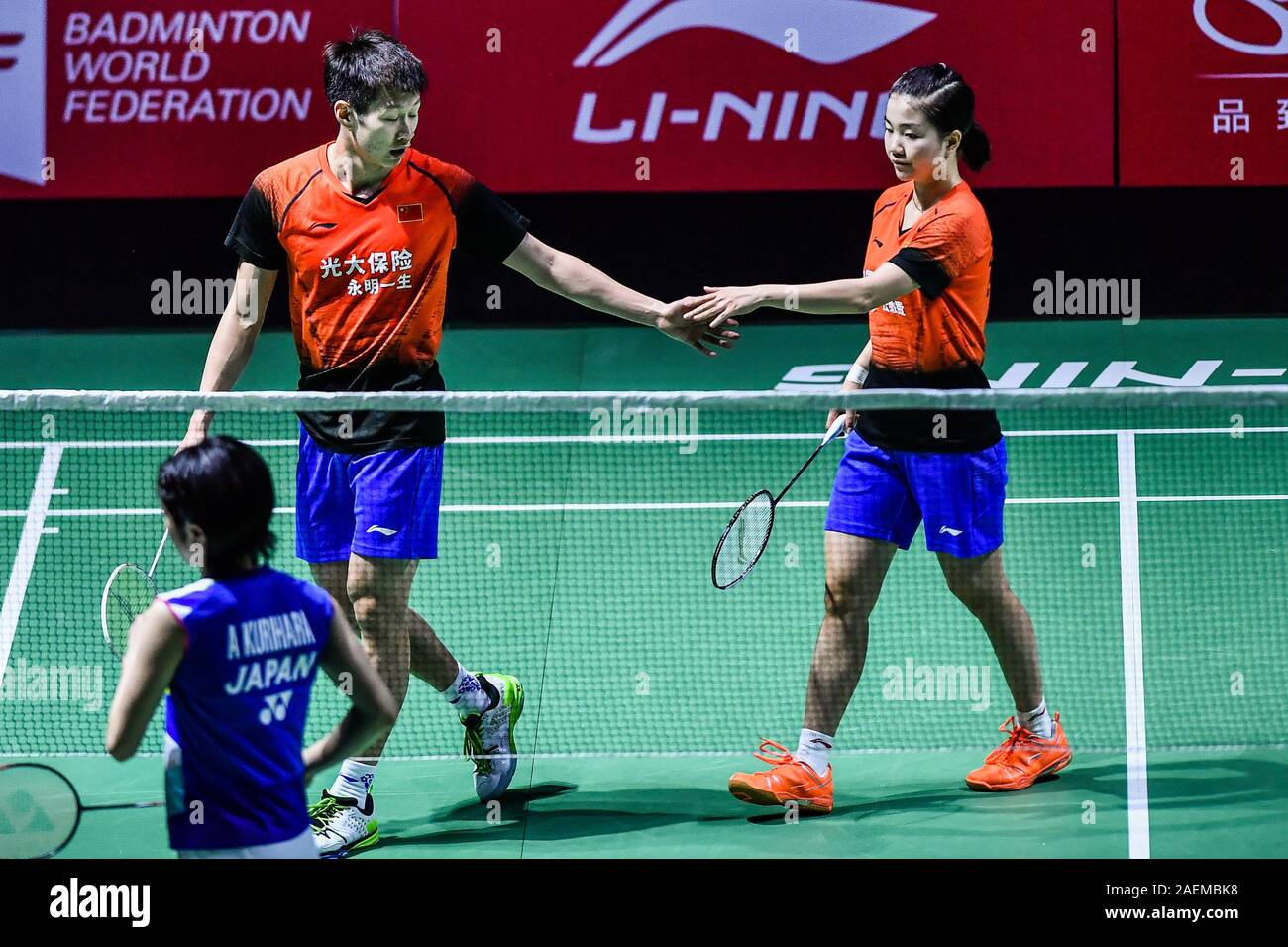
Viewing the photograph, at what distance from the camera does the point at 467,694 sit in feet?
15.4

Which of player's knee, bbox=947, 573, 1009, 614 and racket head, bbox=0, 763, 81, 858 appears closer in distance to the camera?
racket head, bbox=0, 763, 81, 858

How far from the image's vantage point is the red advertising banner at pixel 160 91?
922 cm

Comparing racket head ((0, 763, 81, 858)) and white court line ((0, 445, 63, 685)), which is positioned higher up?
white court line ((0, 445, 63, 685))

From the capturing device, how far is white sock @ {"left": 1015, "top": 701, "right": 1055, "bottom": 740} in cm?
471

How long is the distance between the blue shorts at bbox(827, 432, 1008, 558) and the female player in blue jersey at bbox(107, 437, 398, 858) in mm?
2116

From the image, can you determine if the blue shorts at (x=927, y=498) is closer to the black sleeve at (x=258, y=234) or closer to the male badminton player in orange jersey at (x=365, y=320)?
the male badminton player in orange jersey at (x=365, y=320)

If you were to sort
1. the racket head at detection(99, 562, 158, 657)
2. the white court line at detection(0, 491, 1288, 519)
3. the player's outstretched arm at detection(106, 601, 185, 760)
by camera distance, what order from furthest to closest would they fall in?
the white court line at detection(0, 491, 1288, 519), the racket head at detection(99, 562, 158, 657), the player's outstretched arm at detection(106, 601, 185, 760)

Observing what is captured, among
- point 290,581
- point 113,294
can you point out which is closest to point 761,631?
point 290,581

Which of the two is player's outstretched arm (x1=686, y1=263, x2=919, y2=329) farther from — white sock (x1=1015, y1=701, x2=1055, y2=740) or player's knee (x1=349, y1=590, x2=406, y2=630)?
white sock (x1=1015, y1=701, x2=1055, y2=740)

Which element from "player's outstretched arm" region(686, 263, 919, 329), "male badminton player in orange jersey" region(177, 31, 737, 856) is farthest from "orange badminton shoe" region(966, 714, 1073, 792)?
"male badminton player in orange jersey" region(177, 31, 737, 856)

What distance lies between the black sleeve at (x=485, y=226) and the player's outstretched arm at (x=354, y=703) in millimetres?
1859

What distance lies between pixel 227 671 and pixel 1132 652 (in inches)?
153

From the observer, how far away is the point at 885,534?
14.9 ft
